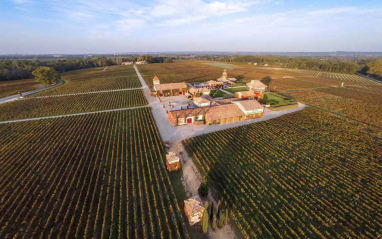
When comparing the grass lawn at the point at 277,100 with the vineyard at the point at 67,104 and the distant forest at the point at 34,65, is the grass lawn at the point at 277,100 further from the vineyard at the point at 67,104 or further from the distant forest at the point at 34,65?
the distant forest at the point at 34,65

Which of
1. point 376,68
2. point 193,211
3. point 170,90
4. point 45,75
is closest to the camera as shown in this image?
point 193,211

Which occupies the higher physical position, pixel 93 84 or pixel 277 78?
pixel 277 78

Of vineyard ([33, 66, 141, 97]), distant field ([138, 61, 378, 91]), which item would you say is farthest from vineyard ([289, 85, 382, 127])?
vineyard ([33, 66, 141, 97])

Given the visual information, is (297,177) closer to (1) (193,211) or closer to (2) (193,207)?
(2) (193,207)

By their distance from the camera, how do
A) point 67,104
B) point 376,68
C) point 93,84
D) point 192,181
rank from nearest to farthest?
point 192,181, point 67,104, point 93,84, point 376,68

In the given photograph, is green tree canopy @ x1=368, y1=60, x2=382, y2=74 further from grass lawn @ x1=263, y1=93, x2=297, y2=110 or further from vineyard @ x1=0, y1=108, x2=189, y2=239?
vineyard @ x1=0, y1=108, x2=189, y2=239

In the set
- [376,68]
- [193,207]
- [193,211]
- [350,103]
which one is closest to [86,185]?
[193,207]

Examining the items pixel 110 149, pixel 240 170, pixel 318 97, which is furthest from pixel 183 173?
pixel 318 97
